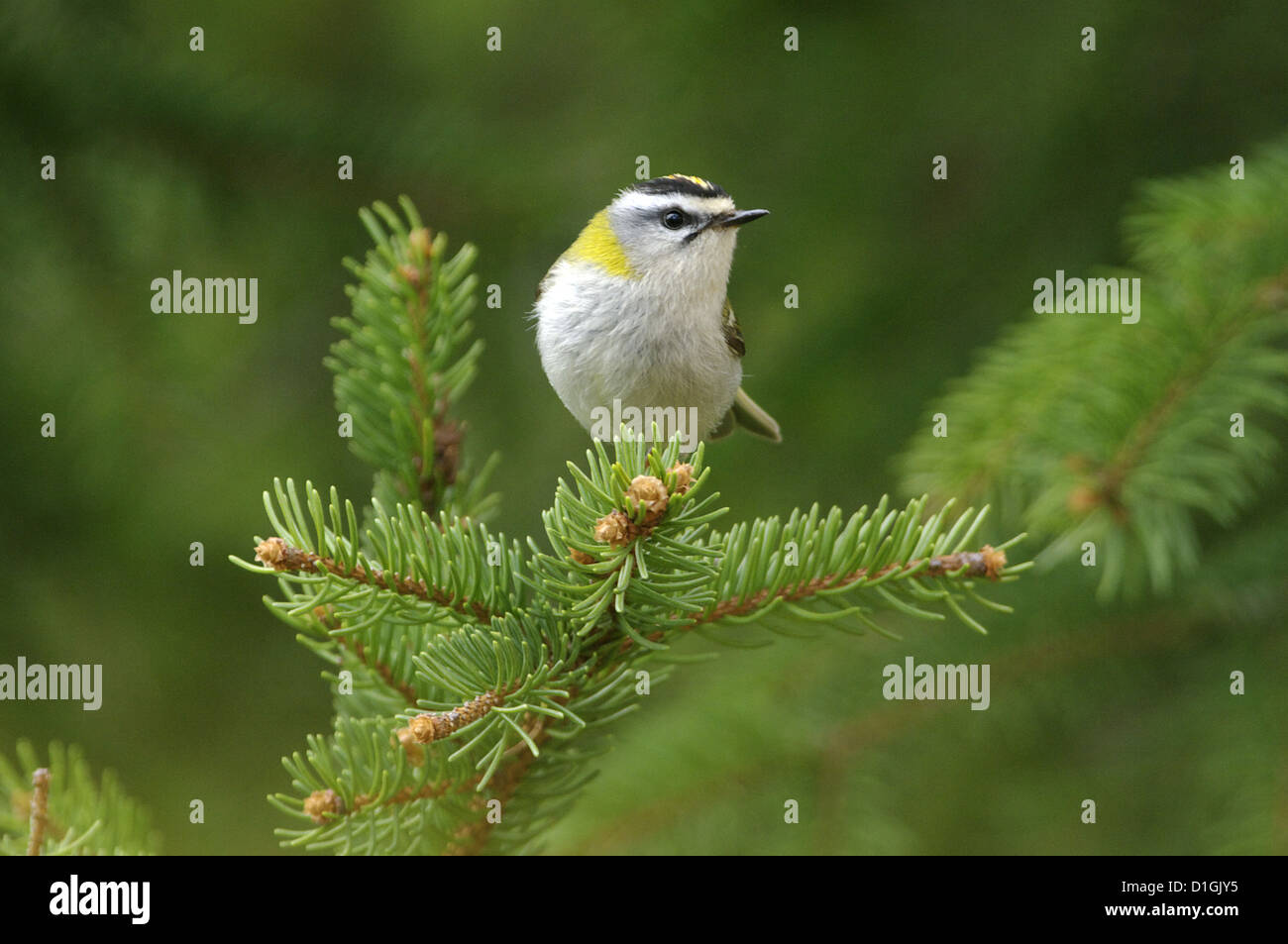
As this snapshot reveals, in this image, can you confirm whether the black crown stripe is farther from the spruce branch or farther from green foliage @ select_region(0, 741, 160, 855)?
the spruce branch

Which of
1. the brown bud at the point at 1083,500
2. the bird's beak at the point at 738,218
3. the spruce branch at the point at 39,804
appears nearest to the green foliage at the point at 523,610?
the spruce branch at the point at 39,804

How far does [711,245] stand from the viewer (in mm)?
2939

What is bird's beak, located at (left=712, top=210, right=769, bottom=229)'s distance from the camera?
2764mm

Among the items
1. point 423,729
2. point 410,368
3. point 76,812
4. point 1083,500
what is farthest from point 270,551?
point 1083,500

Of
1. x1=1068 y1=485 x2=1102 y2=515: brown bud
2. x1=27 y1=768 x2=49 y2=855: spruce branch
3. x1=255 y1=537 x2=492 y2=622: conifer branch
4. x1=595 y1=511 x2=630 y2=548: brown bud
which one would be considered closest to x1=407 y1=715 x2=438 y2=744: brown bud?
x1=255 y1=537 x2=492 y2=622: conifer branch

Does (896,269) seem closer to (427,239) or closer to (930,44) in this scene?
(930,44)

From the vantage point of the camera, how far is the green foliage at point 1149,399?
7.09 ft

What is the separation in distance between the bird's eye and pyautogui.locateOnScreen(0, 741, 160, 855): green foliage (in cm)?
187

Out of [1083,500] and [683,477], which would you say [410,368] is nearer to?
[683,477]

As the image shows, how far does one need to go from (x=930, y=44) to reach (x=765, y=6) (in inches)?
17.5

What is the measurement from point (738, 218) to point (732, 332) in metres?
0.38

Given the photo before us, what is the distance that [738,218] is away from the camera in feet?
9.23

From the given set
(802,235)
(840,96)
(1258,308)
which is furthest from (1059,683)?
(840,96)

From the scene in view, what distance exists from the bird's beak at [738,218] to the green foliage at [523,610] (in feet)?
3.80
